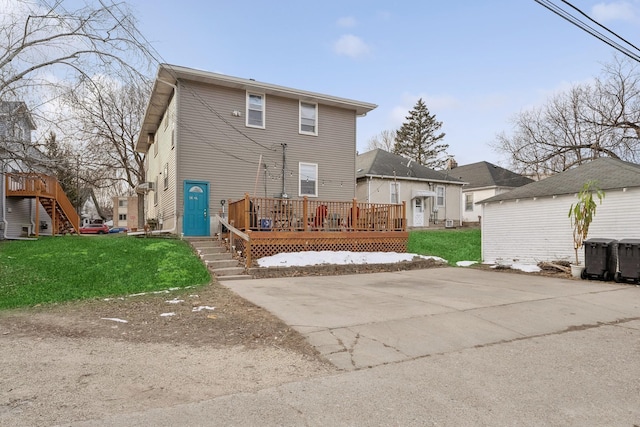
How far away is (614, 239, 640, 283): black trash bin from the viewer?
8.83 meters

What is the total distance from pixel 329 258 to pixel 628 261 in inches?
288

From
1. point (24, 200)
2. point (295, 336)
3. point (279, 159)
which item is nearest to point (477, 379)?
point (295, 336)

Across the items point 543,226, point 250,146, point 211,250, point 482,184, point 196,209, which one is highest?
point 250,146

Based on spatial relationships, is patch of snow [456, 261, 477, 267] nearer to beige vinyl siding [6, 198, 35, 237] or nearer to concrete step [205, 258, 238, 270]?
concrete step [205, 258, 238, 270]

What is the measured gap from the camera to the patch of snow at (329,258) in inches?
406

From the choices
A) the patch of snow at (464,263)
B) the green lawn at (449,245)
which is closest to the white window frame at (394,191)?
the green lawn at (449,245)

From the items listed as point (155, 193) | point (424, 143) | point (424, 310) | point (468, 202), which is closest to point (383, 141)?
point (424, 143)

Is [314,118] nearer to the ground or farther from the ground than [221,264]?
farther from the ground

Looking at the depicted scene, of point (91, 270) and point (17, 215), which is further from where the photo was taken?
point (17, 215)

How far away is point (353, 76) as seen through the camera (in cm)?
1470

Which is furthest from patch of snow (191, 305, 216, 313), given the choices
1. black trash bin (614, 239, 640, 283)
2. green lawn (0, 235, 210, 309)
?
black trash bin (614, 239, 640, 283)

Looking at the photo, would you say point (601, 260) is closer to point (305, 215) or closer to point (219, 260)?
point (305, 215)

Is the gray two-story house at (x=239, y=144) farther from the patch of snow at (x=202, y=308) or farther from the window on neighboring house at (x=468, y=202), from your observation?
the window on neighboring house at (x=468, y=202)

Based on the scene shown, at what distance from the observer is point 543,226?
12.5 m
